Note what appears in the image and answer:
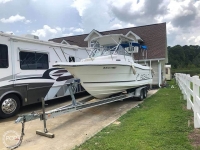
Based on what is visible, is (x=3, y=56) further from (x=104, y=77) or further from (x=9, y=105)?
(x=104, y=77)

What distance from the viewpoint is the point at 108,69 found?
6.70 m

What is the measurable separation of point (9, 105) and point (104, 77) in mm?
3387

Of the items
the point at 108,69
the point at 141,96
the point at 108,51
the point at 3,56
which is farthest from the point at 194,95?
the point at 3,56

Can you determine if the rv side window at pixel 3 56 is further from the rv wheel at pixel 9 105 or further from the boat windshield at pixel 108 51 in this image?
the boat windshield at pixel 108 51

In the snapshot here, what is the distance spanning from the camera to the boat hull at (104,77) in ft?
20.4

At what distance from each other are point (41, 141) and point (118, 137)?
178cm

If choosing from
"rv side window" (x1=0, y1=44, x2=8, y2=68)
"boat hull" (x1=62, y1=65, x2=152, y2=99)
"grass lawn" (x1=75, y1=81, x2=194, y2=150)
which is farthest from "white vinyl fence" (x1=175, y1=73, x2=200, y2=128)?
"rv side window" (x1=0, y1=44, x2=8, y2=68)

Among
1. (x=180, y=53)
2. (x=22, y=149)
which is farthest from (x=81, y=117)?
(x=180, y=53)

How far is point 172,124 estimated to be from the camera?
495cm

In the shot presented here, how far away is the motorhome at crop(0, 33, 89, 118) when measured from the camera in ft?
20.7

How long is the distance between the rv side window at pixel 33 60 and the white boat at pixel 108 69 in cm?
175

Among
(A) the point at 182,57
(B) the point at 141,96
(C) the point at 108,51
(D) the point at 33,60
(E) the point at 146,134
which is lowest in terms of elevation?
(E) the point at 146,134

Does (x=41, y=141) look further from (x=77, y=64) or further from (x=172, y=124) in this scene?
(x=172, y=124)

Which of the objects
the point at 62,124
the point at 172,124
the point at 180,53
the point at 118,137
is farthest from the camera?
the point at 180,53
